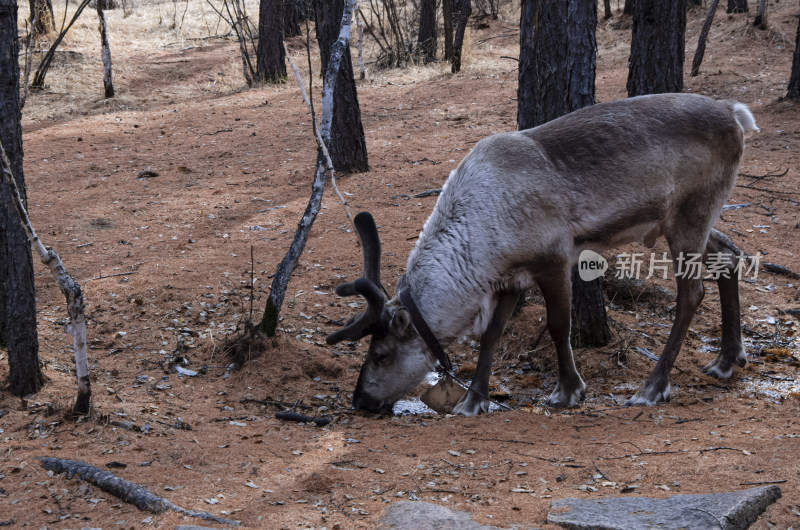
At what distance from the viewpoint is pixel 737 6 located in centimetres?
2028

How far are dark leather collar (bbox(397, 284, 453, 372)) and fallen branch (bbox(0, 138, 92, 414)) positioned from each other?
219 cm

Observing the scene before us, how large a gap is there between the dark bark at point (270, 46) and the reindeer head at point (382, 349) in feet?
40.4

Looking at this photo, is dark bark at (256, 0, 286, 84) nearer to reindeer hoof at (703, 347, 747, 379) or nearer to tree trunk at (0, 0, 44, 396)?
tree trunk at (0, 0, 44, 396)

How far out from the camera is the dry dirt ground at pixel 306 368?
3.87 m

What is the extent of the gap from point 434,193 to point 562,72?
3.95 meters

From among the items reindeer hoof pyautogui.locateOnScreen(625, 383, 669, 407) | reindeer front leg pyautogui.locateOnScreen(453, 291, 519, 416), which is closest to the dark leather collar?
reindeer front leg pyautogui.locateOnScreen(453, 291, 519, 416)

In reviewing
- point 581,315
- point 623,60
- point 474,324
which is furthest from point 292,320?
point 623,60

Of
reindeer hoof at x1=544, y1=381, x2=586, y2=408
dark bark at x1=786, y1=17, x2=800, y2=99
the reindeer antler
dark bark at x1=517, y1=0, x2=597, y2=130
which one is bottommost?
reindeer hoof at x1=544, y1=381, x2=586, y2=408

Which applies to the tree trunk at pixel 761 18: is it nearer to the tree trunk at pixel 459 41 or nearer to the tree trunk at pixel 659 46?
the tree trunk at pixel 459 41

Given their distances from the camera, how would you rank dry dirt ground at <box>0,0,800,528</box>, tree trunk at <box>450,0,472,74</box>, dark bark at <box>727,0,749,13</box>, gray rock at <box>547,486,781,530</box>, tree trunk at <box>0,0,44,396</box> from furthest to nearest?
dark bark at <box>727,0,749,13</box> → tree trunk at <box>450,0,472,74</box> → tree trunk at <box>0,0,44,396</box> → dry dirt ground at <box>0,0,800,528</box> → gray rock at <box>547,486,781,530</box>

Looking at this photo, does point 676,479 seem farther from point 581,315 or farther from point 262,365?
point 262,365

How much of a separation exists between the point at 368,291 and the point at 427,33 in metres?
16.1

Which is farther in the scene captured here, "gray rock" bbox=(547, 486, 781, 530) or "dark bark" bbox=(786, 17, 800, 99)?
"dark bark" bbox=(786, 17, 800, 99)

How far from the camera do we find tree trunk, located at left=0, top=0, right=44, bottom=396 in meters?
4.68
